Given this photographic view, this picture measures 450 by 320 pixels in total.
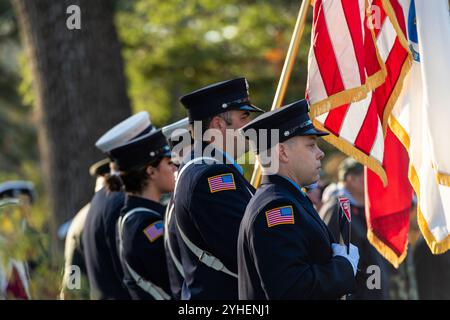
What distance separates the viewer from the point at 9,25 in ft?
66.8

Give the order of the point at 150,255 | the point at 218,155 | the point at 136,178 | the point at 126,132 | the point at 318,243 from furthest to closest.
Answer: the point at 126,132, the point at 136,178, the point at 150,255, the point at 218,155, the point at 318,243

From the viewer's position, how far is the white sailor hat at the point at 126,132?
7289mm

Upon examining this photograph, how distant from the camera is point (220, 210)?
5.25 m

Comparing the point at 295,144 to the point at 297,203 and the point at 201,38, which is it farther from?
the point at 201,38

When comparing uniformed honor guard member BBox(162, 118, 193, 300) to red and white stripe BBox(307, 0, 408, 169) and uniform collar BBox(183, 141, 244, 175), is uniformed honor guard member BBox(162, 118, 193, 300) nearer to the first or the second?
uniform collar BBox(183, 141, 244, 175)

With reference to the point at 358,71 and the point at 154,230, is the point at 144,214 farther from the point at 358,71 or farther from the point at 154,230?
the point at 358,71

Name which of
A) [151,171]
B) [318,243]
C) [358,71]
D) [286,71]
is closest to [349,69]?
[358,71]

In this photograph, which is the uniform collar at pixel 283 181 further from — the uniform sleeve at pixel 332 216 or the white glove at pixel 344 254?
the uniform sleeve at pixel 332 216

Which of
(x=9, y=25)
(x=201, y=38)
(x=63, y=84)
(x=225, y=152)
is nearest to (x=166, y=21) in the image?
(x=201, y=38)

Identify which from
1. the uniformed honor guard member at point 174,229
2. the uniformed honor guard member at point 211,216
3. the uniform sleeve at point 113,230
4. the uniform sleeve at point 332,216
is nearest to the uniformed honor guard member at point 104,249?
the uniform sleeve at point 113,230

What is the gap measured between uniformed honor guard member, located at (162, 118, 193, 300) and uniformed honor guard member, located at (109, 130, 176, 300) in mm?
345

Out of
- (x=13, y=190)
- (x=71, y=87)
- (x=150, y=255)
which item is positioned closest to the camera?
(x=150, y=255)

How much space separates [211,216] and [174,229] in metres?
0.49

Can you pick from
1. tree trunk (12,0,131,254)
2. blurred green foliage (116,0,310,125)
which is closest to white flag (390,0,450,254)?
tree trunk (12,0,131,254)
